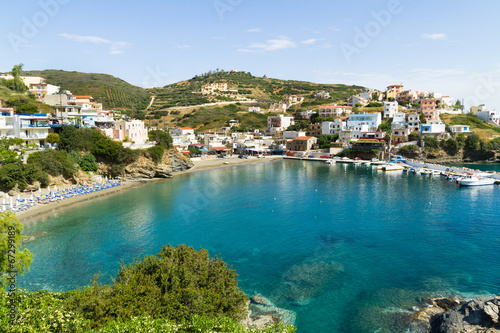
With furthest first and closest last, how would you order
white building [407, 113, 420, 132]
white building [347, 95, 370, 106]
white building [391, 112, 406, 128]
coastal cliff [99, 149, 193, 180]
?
white building [347, 95, 370, 106] → white building [391, 112, 406, 128] → white building [407, 113, 420, 132] → coastal cliff [99, 149, 193, 180]

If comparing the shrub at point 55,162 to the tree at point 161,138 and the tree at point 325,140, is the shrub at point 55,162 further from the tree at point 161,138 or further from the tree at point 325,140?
the tree at point 325,140

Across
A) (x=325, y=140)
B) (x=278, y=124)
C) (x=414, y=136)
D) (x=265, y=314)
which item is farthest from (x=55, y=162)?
(x=414, y=136)

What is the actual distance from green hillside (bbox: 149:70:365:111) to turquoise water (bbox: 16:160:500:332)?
88106 mm

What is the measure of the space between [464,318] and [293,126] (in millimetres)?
82956

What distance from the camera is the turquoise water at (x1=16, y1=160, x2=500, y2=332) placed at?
16359 mm

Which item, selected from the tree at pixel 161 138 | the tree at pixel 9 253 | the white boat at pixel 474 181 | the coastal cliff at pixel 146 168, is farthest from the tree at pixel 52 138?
the white boat at pixel 474 181

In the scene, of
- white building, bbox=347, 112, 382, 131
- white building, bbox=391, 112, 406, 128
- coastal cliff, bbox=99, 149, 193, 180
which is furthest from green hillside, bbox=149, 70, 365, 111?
coastal cliff, bbox=99, 149, 193, 180

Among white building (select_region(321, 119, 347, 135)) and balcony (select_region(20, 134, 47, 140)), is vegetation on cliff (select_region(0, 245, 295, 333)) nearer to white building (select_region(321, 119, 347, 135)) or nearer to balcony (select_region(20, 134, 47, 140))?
balcony (select_region(20, 134, 47, 140))

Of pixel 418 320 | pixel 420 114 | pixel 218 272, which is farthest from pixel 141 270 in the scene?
pixel 420 114

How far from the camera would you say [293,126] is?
307ft

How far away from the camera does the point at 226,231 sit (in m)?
25.9

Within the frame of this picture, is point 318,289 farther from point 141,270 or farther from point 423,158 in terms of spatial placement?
point 423,158

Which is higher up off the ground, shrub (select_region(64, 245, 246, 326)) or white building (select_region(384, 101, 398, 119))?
white building (select_region(384, 101, 398, 119))

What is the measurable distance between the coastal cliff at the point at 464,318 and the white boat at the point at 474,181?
35963 mm
